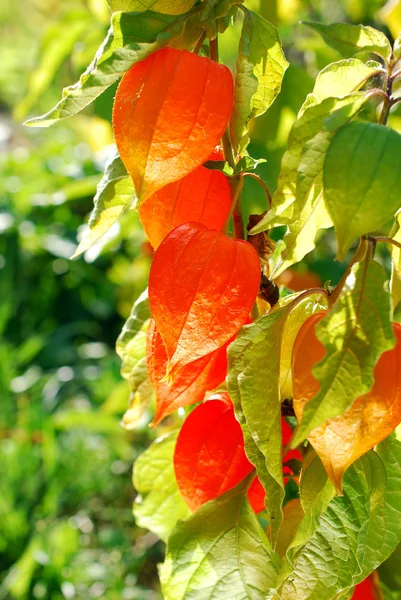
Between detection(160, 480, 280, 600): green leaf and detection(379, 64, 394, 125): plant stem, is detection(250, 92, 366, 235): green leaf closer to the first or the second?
detection(379, 64, 394, 125): plant stem

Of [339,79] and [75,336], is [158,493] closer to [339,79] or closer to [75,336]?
[339,79]

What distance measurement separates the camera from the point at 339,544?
354 mm

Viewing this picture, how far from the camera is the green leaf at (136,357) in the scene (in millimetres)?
473

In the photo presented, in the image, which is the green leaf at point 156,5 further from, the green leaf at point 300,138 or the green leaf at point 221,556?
the green leaf at point 221,556

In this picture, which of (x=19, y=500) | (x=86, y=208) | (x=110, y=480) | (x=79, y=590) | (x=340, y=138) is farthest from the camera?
(x=86, y=208)

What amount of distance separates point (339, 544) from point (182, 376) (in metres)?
0.11

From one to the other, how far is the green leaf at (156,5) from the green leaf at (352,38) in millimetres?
74

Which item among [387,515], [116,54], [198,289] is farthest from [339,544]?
[116,54]

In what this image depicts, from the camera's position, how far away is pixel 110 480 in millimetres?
1502

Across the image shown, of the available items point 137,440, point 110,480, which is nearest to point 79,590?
point 110,480

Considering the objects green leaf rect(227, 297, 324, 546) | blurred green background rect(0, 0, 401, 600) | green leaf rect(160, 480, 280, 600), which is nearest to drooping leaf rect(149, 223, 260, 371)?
green leaf rect(227, 297, 324, 546)

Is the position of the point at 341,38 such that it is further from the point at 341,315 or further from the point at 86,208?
the point at 86,208

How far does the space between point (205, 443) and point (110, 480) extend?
115 cm

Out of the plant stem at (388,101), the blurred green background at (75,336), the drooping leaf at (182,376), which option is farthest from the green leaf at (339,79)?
the blurred green background at (75,336)
